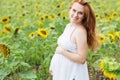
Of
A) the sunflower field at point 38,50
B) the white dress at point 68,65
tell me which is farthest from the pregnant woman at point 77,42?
the sunflower field at point 38,50

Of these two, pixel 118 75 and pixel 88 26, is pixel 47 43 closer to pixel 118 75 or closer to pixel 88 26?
pixel 88 26

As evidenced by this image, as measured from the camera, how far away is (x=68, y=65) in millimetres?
2281

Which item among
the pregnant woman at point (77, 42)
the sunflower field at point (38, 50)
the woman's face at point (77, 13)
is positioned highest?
the woman's face at point (77, 13)

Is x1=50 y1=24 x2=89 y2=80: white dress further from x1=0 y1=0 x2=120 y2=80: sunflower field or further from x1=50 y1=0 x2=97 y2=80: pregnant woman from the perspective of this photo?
x1=0 y1=0 x2=120 y2=80: sunflower field

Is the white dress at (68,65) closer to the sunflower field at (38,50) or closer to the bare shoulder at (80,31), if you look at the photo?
the bare shoulder at (80,31)

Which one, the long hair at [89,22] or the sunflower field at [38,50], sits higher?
the long hair at [89,22]

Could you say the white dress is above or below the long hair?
below

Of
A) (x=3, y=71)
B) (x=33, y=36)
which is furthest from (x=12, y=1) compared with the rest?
(x=3, y=71)

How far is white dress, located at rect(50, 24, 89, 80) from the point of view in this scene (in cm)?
222

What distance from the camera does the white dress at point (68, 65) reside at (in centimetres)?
222

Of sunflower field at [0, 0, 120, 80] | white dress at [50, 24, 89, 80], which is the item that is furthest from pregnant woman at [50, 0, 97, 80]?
sunflower field at [0, 0, 120, 80]

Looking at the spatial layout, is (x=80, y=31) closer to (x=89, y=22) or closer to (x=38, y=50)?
(x=89, y=22)

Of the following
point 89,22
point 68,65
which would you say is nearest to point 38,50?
point 68,65

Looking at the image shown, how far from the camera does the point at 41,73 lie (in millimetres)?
3354
